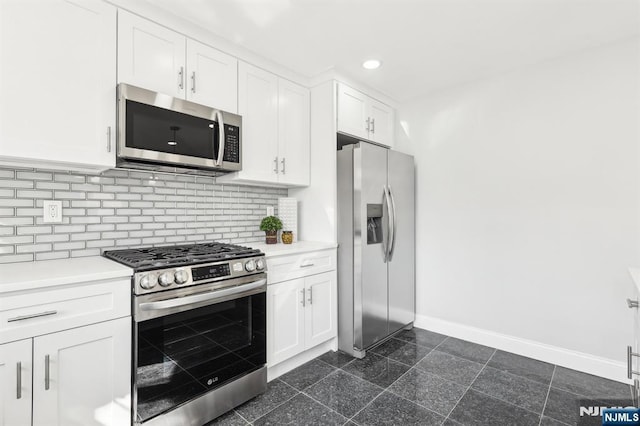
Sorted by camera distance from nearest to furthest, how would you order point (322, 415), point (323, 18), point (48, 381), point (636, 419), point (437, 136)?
point (48, 381), point (636, 419), point (322, 415), point (323, 18), point (437, 136)

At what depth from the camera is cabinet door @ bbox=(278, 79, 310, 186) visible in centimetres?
276

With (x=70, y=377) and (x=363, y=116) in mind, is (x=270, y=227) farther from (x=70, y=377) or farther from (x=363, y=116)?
(x=70, y=377)

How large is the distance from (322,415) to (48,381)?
1.42 meters

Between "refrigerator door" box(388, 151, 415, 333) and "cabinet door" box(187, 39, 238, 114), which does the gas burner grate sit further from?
"refrigerator door" box(388, 151, 415, 333)

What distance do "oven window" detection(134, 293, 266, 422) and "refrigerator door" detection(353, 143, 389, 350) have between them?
94cm

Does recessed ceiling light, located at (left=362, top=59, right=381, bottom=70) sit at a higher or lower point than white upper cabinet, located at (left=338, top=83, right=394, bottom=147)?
higher

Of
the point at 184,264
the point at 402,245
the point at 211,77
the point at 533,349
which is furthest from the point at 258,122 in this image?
the point at 533,349

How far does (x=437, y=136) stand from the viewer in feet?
10.9

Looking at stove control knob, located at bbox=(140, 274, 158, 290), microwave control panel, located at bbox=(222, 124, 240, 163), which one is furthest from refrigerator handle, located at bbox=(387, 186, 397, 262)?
stove control knob, located at bbox=(140, 274, 158, 290)

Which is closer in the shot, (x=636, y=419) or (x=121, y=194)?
(x=636, y=419)

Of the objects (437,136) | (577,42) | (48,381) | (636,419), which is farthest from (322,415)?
(577,42)

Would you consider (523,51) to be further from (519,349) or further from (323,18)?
(519,349)

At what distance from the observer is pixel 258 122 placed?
2.57 meters

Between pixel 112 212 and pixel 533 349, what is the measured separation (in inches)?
136
